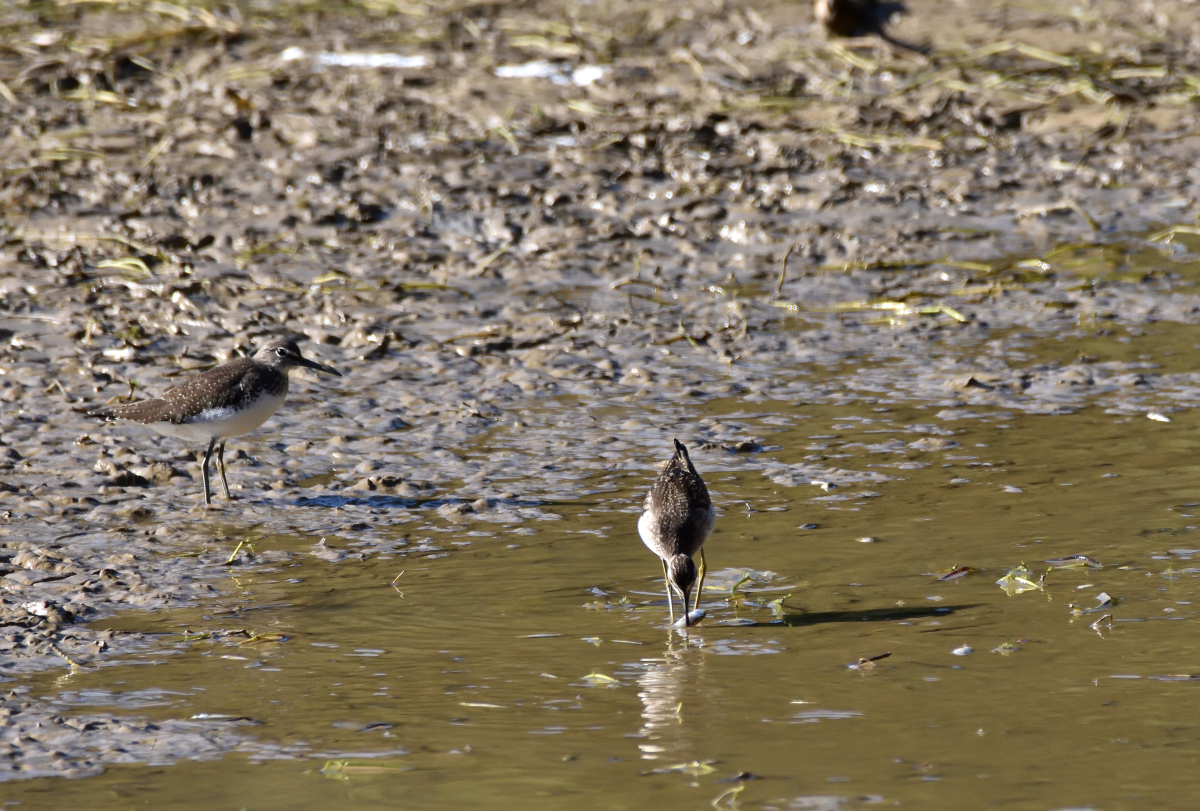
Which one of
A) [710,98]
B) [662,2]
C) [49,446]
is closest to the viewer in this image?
[49,446]

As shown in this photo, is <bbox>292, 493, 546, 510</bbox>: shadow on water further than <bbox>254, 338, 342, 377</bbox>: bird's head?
No

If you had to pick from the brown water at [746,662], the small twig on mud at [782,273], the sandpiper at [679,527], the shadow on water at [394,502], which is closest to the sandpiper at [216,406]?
the shadow on water at [394,502]

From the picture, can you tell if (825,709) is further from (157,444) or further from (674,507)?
(157,444)

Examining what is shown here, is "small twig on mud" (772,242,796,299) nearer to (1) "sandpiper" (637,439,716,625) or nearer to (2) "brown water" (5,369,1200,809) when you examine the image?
(2) "brown water" (5,369,1200,809)

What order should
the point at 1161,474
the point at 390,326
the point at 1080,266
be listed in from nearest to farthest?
the point at 1161,474 < the point at 390,326 < the point at 1080,266

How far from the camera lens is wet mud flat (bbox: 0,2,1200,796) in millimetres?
8344

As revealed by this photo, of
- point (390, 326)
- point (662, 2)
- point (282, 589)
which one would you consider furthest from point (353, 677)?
point (662, 2)

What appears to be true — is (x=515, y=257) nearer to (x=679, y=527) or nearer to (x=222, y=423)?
(x=222, y=423)

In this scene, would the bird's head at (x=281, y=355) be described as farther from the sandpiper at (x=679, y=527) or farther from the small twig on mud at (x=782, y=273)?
the small twig on mud at (x=782, y=273)

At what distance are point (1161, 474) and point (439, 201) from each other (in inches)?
281

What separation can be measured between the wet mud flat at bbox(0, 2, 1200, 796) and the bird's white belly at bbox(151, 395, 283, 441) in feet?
1.15

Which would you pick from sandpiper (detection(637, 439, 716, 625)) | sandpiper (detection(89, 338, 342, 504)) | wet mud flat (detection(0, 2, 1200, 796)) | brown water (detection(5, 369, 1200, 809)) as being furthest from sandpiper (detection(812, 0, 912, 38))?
sandpiper (detection(637, 439, 716, 625))

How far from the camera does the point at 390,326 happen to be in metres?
11.1

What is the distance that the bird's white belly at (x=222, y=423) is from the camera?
840 centimetres
